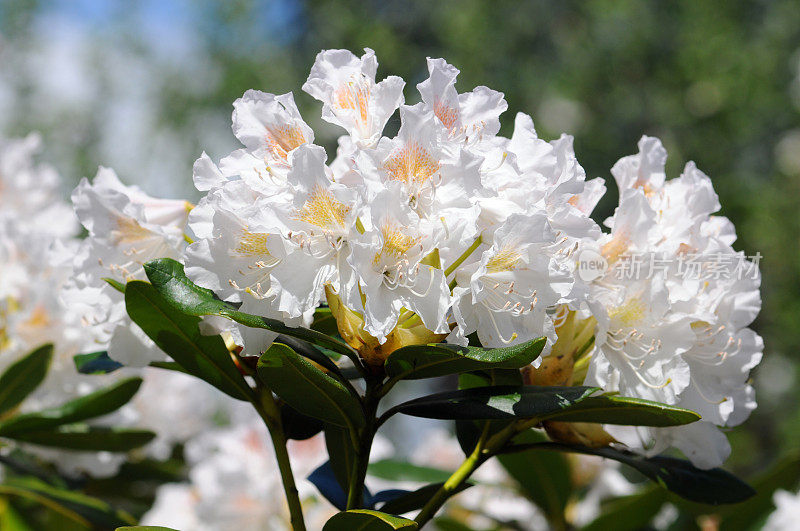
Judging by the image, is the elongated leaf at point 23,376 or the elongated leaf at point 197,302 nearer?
the elongated leaf at point 197,302

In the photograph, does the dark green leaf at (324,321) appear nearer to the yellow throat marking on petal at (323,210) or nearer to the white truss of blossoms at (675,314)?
the yellow throat marking on petal at (323,210)

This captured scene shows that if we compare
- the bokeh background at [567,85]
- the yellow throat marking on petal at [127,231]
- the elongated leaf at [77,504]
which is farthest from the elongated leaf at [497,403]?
the bokeh background at [567,85]

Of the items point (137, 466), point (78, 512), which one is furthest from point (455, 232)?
point (137, 466)

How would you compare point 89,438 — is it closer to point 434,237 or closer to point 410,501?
point 410,501

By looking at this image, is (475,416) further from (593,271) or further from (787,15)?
(787,15)

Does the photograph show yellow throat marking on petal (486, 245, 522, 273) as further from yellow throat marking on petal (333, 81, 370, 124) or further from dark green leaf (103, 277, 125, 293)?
dark green leaf (103, 277, 125, 293)

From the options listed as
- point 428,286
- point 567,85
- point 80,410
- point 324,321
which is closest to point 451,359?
point 428,286

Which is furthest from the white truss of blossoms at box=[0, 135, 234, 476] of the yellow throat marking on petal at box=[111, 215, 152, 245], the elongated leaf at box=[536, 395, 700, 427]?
the elongated leaf at box=[536, 395, 700, 427]
